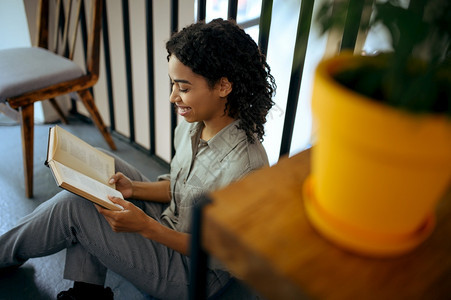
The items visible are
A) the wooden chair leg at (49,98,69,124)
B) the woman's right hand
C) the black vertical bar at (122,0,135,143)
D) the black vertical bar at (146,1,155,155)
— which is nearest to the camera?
the woman's right hand

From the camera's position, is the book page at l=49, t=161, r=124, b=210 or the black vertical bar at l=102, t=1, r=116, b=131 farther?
the black vertical bar at l=102, t=1, r=116, b=131

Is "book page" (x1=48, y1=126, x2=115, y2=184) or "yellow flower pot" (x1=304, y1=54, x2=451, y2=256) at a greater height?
"yellow flower pot" (x1=304, y1=54, x2=451, y2=256)

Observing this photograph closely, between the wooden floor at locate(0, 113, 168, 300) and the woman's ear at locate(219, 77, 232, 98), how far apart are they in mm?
723

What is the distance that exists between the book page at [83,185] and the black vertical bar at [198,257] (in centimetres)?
46

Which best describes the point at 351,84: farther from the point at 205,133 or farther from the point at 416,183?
the point at 205,133

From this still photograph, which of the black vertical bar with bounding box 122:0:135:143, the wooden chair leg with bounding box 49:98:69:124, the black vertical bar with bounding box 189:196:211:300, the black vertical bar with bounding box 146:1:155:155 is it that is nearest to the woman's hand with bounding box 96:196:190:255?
the black vertical bar with bounding box 189:196:211:300

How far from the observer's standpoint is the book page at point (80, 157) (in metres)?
1.01

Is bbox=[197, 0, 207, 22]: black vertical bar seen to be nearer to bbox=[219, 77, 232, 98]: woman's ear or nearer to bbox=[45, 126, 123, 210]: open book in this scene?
bbox=[219, 77, 232, 98]: woman's ear

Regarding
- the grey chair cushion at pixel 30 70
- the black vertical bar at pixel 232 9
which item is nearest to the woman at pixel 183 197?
the black vertical bar at pixel 232 9

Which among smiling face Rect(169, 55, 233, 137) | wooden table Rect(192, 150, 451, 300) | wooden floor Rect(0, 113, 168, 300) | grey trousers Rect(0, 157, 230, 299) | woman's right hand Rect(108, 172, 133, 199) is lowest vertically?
wooden floor Rect(0, 113, 168, 300)

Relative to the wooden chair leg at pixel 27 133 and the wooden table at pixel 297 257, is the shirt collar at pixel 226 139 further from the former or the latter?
the wooden chair leg at pixel 27 133

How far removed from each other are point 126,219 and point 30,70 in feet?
3.23

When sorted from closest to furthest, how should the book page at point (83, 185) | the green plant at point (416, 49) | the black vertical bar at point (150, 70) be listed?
the green plant at point (416, 49)
the book page at point (83, 185)
the black vertical bar at point (150, 70)

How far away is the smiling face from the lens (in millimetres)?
983
